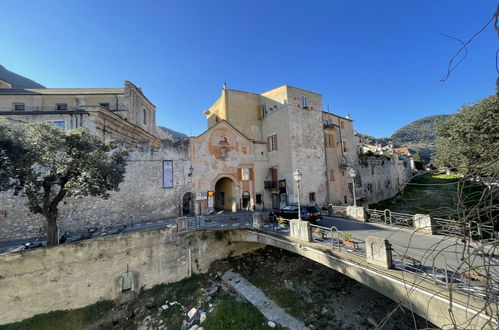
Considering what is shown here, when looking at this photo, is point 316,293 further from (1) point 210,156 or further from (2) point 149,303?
(1) point 210,156

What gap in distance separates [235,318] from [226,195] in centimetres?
1366

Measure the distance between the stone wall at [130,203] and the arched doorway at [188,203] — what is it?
0.56 metres

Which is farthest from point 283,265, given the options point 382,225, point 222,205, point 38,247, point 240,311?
point 38,247

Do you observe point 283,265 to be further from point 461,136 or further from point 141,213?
point 461,136

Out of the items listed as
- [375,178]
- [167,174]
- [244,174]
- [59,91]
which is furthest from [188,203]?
[375,178]

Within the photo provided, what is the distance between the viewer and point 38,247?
40.3ft

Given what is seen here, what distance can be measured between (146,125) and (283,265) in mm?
23880

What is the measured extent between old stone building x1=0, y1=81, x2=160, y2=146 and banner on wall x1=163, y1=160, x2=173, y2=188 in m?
2.98

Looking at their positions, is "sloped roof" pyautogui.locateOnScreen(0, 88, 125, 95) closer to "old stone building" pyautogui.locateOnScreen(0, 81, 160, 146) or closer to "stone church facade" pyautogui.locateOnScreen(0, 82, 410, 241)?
"old stone building" pyautogui.locateOnScreen(0, 81, 160, 146)

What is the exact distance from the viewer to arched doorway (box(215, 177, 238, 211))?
22.9 meters

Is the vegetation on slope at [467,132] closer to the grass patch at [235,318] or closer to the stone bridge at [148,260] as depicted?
the stone bridge at [148,260]

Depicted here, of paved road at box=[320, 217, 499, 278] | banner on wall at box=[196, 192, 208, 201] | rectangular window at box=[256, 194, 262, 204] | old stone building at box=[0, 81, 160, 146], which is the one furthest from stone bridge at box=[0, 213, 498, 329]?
old stone building at box=[0, 81, 160, 146]

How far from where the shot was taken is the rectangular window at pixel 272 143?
24.1m

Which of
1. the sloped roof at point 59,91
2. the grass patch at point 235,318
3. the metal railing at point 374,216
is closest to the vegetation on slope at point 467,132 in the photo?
the metal railing at point 374,216
